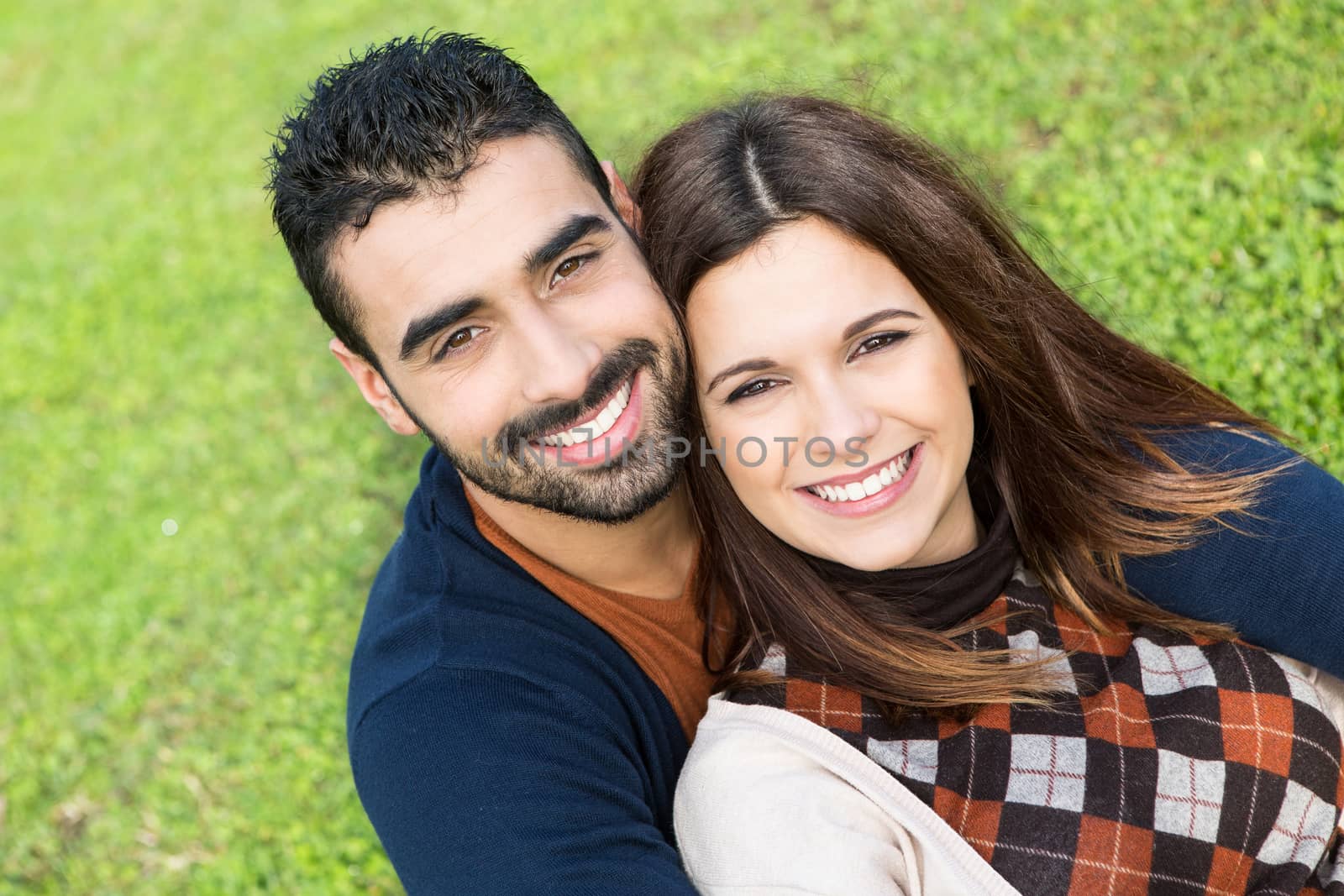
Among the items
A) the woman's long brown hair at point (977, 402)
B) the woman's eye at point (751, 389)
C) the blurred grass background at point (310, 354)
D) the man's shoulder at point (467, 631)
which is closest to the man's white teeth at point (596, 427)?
the woman's long brown hair at point (977, 402)

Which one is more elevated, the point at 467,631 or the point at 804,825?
the point at 467,631

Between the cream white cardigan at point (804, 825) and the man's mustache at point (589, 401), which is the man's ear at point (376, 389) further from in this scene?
the cream white cardigan at point (804, 825)

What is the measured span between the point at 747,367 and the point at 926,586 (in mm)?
707

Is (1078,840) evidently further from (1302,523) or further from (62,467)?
(62,467)

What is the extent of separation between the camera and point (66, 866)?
4.27m

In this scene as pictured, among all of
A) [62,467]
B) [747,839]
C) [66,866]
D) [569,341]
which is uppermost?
[569,341]

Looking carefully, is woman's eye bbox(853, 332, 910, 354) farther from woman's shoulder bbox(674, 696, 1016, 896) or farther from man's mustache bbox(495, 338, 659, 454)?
woman's shoulder bbox(674, 696, 1016, 896)

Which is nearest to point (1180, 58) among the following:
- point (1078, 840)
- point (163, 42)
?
point (1078, 840)

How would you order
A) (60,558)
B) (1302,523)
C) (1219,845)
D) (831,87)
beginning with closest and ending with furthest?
(1219,845), (1302,523), (831,87), (60,558)

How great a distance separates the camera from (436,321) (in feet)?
8.27

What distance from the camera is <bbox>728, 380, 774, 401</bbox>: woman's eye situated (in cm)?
242

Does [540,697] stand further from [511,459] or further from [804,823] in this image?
[804,823]

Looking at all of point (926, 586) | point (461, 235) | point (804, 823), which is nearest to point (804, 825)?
point (804, 823)

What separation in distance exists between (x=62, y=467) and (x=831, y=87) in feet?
16.5
